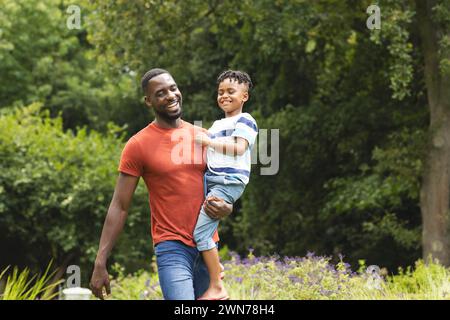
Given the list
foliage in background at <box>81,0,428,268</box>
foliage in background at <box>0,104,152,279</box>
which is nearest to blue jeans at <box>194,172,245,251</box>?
foliage in background at <box>81,0,428,268</box>

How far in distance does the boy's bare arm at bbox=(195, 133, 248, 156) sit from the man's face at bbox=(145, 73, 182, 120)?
196 mm

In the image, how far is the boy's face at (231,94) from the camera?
484 centimetres

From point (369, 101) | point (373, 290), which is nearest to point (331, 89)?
point (369, 101)

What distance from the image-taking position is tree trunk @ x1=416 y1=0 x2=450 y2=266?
1450 centimetres

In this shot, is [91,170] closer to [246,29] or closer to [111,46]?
[111,46]

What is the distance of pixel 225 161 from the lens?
4.75 m

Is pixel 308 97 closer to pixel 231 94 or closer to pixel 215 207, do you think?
pixel 231 94

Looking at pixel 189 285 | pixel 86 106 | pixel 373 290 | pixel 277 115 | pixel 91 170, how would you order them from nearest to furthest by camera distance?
1. pixel 189 285
2. pixel 373 290
3. pixel 91 170
4. pixel 277 115
5. pixel 86 106

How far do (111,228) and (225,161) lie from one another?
27.8 inches

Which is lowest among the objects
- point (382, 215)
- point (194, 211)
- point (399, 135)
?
point (194, 211)

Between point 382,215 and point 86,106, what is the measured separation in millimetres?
11966

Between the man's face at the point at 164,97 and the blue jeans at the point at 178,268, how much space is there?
69 centimetres

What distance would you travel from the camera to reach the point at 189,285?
4.60m

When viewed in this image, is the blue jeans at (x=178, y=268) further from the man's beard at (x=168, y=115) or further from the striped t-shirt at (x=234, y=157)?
the man's beard at (x=168, y=115)
